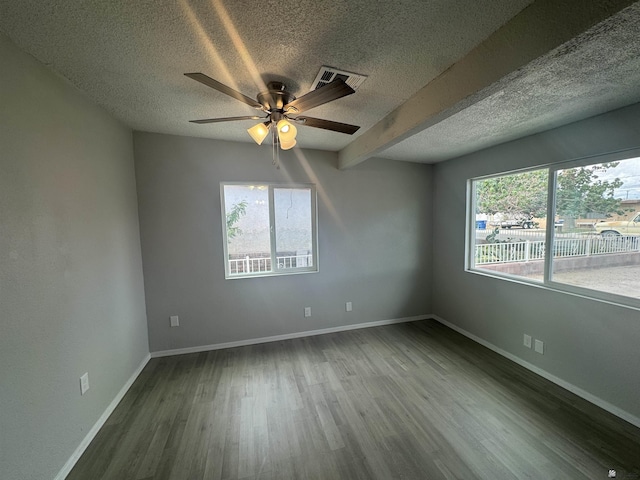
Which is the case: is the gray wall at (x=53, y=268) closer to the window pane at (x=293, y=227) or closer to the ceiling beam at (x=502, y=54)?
the window pane at (x=293, y=227)

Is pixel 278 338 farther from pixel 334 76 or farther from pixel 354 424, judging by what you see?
pixel 334 76

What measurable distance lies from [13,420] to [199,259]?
1.84 meters

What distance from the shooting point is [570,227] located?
7.42 feet

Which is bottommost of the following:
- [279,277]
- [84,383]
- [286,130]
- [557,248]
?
[84,383]

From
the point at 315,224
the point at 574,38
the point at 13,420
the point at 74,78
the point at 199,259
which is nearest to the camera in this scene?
the point at 574,38

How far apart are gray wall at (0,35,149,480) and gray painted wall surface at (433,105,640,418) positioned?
3.83 metres

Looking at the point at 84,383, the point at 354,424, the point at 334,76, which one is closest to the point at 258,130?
the point at 334,76

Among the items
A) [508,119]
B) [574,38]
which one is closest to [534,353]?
[508,119]

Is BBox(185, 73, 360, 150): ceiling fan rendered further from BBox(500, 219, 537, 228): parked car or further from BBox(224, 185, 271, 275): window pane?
BBox(500, 219, 537, 228): parked car

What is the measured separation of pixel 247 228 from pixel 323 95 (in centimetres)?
208

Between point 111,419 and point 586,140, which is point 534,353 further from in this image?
point 111,419

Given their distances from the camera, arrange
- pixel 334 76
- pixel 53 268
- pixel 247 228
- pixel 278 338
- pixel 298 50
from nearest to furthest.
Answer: pixel 298 50
pixel 53 268
pixel 334 76
pixel 247 228
pixel 278 338

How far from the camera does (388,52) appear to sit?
139cm

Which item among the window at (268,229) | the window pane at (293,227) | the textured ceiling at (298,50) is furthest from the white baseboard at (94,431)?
the textured ceiling at (298,50)
